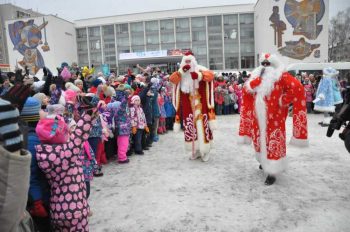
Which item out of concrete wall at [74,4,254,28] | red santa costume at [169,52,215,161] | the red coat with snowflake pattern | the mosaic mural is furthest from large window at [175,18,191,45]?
the red coat with snowflake pattern

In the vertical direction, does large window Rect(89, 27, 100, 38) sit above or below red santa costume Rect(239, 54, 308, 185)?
above

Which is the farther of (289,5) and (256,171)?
(289,5)

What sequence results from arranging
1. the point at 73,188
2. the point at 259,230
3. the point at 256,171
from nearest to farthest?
the point at 73,188 < the point at 259,230 < the point at 256,171

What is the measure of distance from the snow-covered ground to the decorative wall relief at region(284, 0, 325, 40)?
38525mm

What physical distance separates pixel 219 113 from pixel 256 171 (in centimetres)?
785

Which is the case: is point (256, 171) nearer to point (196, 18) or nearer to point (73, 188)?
point (73, 188)

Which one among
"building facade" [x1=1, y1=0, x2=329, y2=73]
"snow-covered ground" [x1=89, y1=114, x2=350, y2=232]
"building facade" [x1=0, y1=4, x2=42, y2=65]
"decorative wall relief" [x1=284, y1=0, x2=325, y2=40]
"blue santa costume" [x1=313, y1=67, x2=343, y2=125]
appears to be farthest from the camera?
"building facade" [x1=0, y1=4, x2=42, y2=65]

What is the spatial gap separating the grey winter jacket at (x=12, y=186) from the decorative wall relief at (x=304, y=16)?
43.8 metres

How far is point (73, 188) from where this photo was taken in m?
2.48

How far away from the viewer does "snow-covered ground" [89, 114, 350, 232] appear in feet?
10.9

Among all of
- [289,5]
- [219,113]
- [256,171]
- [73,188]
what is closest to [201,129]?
[256,171]

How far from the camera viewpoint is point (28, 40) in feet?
172

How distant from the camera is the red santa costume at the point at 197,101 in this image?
5.80 metres

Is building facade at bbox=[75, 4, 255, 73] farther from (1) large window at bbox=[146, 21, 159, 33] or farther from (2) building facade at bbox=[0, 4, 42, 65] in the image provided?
(2) building facade at bbox=[0, 4, 42, 65]
